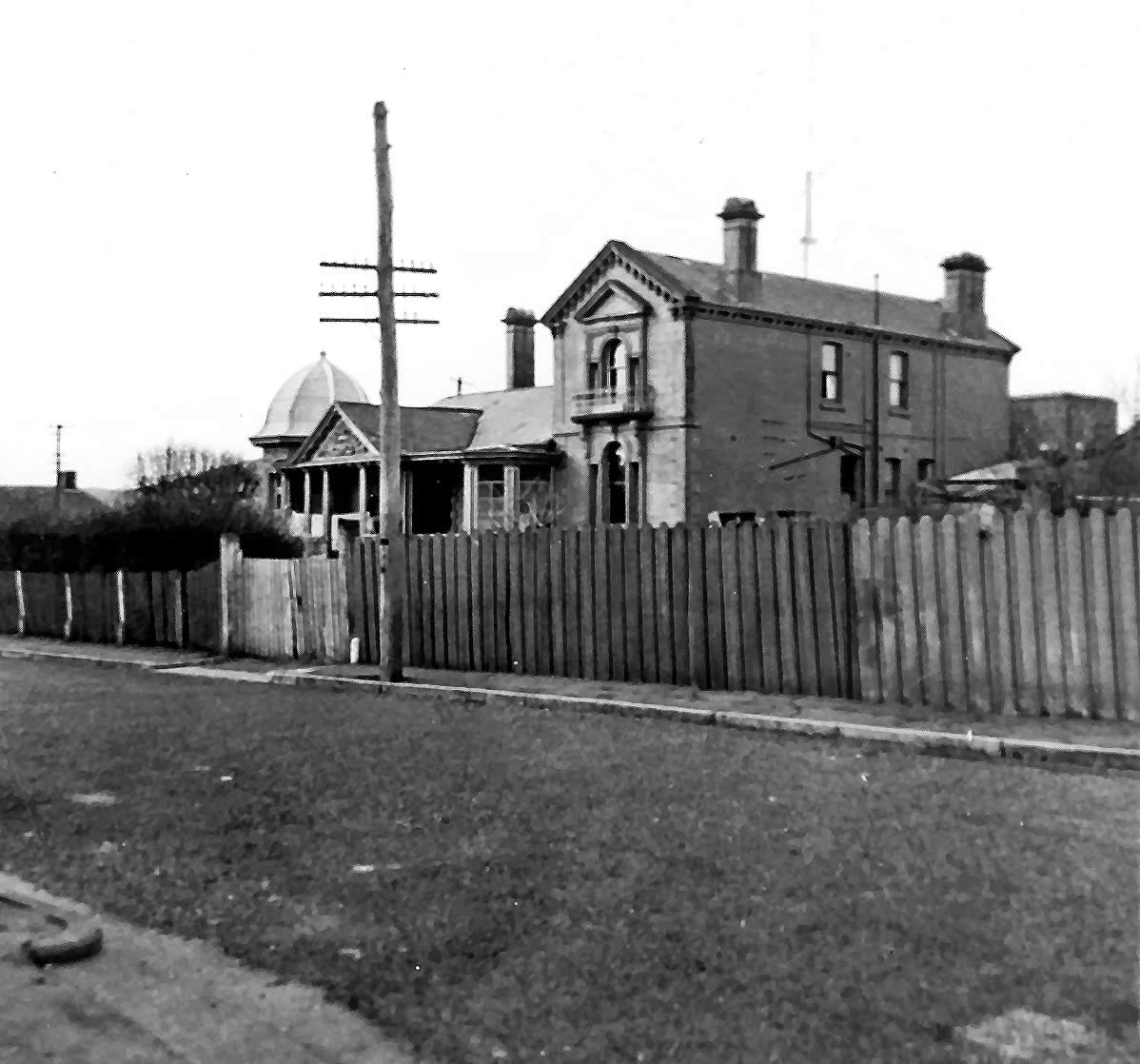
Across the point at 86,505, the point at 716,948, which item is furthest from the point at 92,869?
the point at 86,505

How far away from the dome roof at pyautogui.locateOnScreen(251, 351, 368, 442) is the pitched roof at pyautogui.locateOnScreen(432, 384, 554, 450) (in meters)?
9.85

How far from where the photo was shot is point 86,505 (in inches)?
3607

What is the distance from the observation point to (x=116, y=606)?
2781 cm

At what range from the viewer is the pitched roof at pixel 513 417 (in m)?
46.9

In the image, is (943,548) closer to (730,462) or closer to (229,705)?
(229,705)

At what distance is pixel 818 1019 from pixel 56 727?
34.8 feet

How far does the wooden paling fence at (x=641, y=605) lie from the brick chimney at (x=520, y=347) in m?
34.8

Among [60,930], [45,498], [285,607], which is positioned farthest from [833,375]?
[45,498]

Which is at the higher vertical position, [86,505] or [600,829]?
[86,505]

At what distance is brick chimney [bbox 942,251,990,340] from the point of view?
4797 centimetres

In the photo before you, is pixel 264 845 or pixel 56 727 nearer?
pixel 264 845

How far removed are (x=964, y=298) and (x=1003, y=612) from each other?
37.5 meters

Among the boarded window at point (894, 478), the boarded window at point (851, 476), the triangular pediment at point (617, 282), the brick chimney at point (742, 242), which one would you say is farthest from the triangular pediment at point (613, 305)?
the boarded window at point (894, 478)

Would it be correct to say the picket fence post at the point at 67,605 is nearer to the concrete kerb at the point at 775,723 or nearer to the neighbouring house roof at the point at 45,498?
the concrete kerb at the point at 775,723
